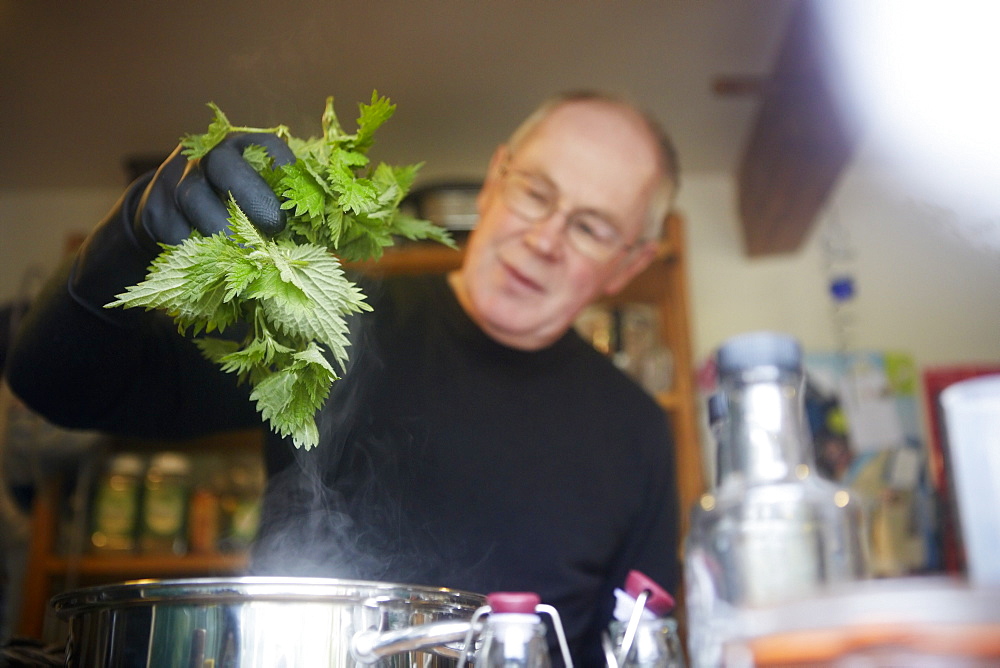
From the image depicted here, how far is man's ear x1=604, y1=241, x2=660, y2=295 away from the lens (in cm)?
159

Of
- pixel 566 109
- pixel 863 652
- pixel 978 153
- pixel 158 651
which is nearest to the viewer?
pixel 863 652

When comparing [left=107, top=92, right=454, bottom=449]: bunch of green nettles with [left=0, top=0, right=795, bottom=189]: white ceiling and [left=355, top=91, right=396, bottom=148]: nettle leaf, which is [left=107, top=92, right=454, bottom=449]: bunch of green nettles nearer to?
[left=355, top=91, right=396, bottom=148]: nettle leaf

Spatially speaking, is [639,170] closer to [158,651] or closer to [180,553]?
[158,651]

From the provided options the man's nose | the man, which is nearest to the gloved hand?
the man

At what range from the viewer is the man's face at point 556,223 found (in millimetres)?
1426

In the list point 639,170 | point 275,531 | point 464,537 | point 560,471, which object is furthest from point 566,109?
point 275,531

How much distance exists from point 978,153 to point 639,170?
2.37ft

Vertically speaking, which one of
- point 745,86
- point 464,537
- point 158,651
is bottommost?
point 158,651

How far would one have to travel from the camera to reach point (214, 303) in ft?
2.36

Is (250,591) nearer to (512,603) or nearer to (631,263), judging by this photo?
(512,603)

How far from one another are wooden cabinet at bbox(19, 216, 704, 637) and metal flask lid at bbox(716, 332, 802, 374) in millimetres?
1560

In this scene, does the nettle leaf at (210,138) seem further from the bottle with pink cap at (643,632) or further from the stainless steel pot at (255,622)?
the bottle with pink cap at (643,632)

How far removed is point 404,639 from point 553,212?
0.92 metres

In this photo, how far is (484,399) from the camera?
1.42m
